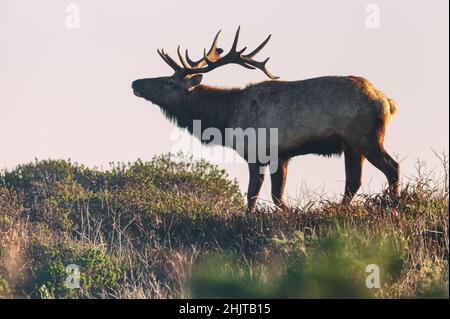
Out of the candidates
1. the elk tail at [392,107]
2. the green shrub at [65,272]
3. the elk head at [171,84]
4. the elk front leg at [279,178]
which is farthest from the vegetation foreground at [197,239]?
the elk tail at [392,107]

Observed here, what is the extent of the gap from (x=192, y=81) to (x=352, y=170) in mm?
3159

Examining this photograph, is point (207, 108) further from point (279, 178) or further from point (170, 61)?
point (279, 178)

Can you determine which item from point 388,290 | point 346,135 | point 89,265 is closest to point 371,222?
point 388,290

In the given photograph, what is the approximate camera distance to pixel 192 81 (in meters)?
15.6

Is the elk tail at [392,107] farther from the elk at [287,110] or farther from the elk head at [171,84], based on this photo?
the elk head at [171,84]

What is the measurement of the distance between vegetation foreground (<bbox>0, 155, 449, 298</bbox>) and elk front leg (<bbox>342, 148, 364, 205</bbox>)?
1.53m

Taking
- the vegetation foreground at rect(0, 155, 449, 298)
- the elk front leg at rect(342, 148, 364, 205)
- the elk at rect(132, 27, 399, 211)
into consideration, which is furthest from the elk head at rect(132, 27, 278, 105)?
the elk front leg at rect(342, 148, 364, 205)

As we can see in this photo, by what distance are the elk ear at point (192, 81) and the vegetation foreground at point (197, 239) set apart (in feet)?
3.91

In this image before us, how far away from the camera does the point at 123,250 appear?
40.6 feet

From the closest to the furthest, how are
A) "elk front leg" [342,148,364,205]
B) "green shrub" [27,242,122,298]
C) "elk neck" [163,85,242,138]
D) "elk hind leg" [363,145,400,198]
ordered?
"green shrub" [27,242,122,298] → "elk hind leg" [363,145,400,198] → "elk front leg" [342,148,364,205] → "elk neck" [163,85,242,138]

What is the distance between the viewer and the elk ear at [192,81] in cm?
1556

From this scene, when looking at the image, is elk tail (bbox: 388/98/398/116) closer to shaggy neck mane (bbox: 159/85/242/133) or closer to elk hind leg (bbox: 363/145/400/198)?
elk hind leg (bbox: 363/145/400/198)

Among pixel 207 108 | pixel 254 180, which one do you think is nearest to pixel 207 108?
pixel 207 108

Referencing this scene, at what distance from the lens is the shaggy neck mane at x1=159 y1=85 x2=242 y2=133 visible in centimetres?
1512
